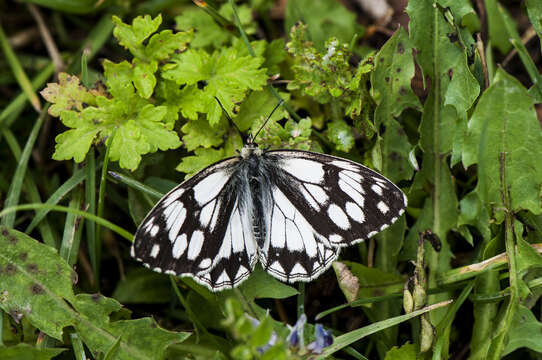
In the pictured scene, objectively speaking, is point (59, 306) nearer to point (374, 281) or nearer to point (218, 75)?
point (218, 75)

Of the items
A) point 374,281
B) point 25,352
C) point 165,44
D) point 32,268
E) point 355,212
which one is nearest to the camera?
point 25,352

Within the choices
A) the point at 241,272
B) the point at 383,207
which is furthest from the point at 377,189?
the point at 241,272

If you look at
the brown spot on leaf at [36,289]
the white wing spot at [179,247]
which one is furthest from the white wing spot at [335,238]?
the brown spot on leaf at [36,289]

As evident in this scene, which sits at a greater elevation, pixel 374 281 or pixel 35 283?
pixel 374 281

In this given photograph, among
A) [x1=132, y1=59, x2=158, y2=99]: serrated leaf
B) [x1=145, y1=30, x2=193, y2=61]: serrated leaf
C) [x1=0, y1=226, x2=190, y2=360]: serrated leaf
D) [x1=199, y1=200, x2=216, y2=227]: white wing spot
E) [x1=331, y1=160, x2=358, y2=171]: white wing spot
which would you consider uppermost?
[x1=145, y1=30, x2=193, y2=61]: serrated leaf

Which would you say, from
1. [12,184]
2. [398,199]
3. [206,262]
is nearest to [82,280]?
[12,184]

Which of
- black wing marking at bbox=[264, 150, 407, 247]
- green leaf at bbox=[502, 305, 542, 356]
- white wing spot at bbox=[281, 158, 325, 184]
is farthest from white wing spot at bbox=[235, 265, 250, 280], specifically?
green leaf at bbox=[502, 305, 542, 356]

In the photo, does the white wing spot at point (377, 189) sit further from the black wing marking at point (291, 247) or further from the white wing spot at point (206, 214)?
the white wing spot at point (206, 214)

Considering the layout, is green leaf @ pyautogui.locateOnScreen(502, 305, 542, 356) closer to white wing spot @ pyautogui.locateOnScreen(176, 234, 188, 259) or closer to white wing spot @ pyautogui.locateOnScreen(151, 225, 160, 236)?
white wing spot @ pyautogui.locateOnScreen(176, 234, 188, 259)
